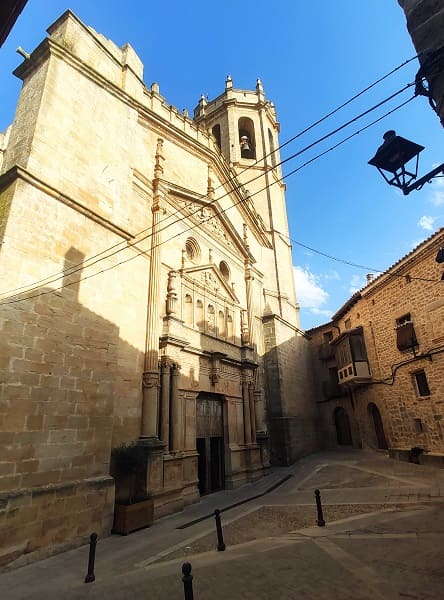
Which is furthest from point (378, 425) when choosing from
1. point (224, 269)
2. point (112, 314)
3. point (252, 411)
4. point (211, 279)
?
point (112, 314)

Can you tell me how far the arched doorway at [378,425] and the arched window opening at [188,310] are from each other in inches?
431

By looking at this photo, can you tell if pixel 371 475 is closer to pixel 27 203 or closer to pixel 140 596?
pixel 140 596

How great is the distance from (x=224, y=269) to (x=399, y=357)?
8.39 metres

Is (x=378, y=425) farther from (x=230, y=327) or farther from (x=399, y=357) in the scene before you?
(x=230, y=327)

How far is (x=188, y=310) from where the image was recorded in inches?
448

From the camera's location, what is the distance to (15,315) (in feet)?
19.5

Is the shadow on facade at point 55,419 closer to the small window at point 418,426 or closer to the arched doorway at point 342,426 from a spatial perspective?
the small window at point 418,426

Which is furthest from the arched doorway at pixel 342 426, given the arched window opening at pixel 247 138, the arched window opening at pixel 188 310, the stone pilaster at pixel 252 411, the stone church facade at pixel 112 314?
the arched window opening at pixel 247 138

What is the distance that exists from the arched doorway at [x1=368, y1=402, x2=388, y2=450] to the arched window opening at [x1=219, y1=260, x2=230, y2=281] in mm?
9675

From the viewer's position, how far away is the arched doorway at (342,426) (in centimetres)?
2045

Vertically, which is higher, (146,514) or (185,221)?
(185,221)

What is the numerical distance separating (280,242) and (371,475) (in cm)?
1373

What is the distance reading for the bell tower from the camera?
63.3 ft

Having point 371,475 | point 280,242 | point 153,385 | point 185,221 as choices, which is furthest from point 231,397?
point 280,242
